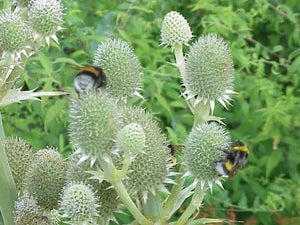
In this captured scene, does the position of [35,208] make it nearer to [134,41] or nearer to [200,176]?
[200,176]

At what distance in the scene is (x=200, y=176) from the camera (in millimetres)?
2342

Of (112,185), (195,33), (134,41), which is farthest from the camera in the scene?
(195,33)

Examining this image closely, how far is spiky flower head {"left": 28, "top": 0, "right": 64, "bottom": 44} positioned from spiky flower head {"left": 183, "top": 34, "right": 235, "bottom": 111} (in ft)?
1.87

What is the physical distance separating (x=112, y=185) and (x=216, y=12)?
2.79m

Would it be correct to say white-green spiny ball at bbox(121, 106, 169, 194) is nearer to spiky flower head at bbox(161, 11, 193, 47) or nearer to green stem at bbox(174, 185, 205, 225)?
green stem at bbox(174, 185, 205, 225)

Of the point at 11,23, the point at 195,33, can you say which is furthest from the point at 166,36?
the point at 195,33

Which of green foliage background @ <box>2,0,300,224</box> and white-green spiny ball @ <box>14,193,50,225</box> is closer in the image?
white-green spiny ball @ <box>14,193,50,225</box>

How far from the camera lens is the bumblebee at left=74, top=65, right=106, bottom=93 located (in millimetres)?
2204

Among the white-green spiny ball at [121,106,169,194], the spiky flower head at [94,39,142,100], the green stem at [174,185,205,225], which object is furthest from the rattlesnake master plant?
the green stem at [174,185,205,225]

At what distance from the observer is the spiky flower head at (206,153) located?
2.31 m

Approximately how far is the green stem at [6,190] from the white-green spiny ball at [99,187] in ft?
1.04

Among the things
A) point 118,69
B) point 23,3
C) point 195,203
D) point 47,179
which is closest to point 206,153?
point 195,203

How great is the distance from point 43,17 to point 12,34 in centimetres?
16

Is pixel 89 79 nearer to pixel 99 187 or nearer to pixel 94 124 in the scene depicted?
pixel 94 124
